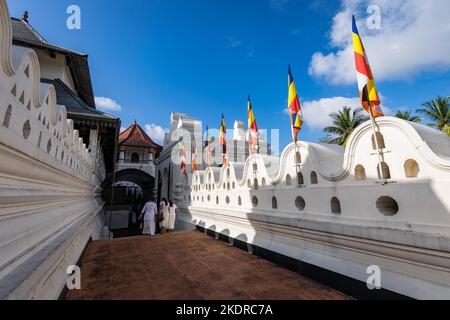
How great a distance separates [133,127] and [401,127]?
77.8 ft

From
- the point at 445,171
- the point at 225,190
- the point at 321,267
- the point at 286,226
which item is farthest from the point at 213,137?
the point at 445,171

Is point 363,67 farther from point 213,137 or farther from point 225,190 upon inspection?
point 213,137

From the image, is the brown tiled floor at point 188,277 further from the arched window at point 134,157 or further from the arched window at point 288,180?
the arched window at point 134,157

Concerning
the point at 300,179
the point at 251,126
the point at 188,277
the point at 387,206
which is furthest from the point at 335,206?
the point at 251,126

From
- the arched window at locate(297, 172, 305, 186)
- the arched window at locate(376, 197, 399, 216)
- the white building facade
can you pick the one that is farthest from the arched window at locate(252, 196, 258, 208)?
the arched window at locate(376, 197, 399, 216)

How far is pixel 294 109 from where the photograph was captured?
177 inches

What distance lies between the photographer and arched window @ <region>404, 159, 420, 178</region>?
258cm

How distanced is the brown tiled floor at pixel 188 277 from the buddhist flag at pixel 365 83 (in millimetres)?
2498

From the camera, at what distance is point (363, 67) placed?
330 centimetres

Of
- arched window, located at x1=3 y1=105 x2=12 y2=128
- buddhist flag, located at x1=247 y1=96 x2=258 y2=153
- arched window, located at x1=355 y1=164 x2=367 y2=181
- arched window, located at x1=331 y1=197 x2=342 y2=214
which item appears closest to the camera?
arched window, located at x1=3 y1=105 x2=12 y2=128

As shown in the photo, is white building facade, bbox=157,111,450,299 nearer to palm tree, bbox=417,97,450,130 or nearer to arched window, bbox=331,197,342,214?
arched window, bbox=331,197,342,214

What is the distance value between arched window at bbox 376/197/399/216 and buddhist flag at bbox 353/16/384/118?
3.76 feet

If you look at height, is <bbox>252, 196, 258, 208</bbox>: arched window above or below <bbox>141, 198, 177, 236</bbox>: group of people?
above

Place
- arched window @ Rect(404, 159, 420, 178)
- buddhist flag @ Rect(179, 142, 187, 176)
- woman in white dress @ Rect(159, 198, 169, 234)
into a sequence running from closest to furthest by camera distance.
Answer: arched window @ Rect(404, 159, 420, 178) → woman in white dress @ Rect(159, 198, 169, 234) → buddhist flag @ Rect(179, 142, 187, 176)
